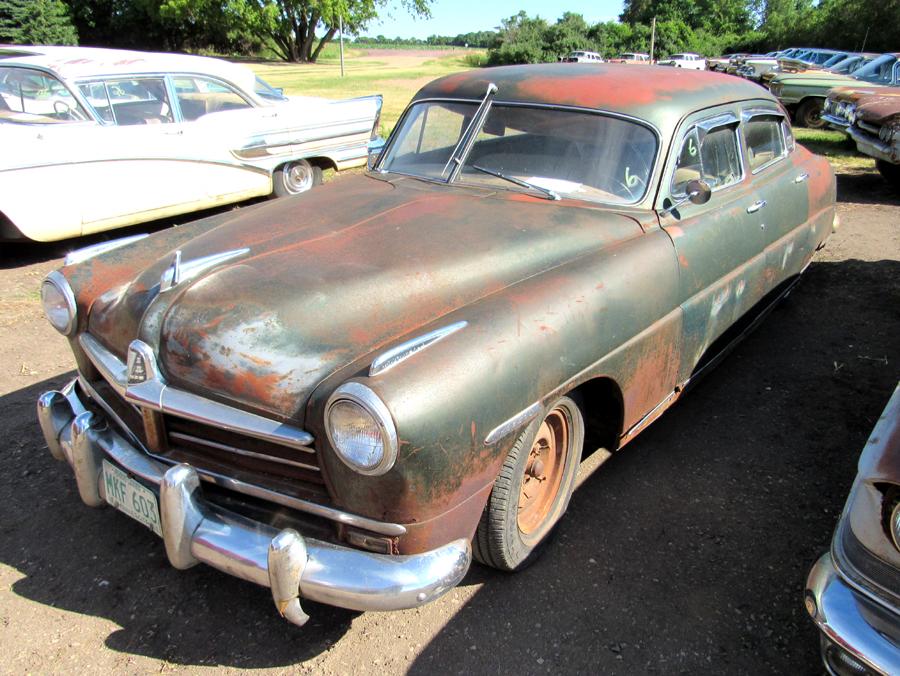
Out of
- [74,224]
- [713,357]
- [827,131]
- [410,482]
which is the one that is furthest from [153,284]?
[827,131]

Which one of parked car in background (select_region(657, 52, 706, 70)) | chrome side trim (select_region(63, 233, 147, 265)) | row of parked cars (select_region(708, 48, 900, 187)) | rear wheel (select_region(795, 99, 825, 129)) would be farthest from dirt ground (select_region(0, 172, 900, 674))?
parked car in background (select_region(657, 52, 706, 70))

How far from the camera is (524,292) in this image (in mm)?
2391

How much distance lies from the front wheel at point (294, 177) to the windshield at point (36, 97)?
1948mm

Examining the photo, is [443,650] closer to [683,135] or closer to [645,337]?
[645,337]

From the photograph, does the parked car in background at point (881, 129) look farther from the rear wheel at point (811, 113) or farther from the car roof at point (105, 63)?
the car roof at point (105, 63)

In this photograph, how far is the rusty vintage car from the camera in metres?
1.98

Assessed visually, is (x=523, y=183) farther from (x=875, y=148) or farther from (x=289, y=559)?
(x=875, y=148)

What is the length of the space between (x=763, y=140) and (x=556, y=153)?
5.57 feet

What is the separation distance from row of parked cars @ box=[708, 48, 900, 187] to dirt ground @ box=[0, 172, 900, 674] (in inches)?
228

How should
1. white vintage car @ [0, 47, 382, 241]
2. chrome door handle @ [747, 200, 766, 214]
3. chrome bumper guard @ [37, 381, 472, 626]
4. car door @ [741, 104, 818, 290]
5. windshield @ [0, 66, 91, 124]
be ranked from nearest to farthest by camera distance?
chrome bumper guard @ [37, 381, 472, 626]
chrome door handle @ [747, 200, 766, 214]
car door @ [741, 104, 818, 290]
white vintage car @ [0, 47, 382, 241]
windshield @ [0, 66, 91, 124]

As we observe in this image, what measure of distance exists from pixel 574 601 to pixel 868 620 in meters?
0.97

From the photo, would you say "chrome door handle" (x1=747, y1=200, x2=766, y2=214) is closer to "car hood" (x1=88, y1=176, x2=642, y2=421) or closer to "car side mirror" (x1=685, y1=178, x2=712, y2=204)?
"car side mirror" (x1=685, y1=178, x2=712, y2=204)

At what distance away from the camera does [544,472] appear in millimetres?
2654

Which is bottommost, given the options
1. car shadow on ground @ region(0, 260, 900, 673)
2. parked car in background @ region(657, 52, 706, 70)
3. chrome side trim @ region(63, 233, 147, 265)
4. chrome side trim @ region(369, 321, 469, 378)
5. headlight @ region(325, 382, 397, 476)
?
car shadow on ground @ region(0, 260, 900, 673)
